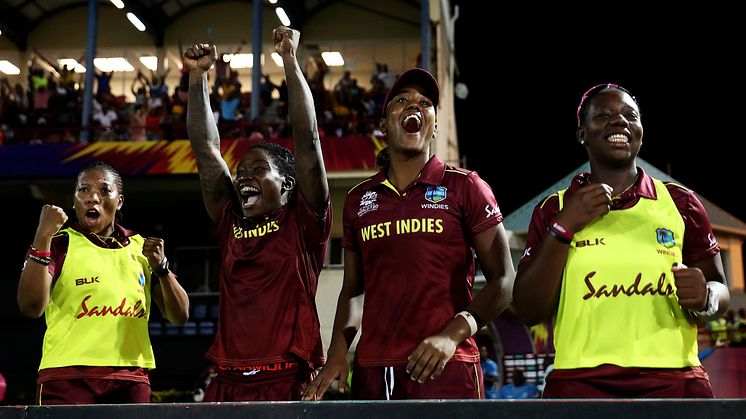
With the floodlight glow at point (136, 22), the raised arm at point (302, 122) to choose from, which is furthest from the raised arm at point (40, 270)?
the floodlight glow at point (136, 22)

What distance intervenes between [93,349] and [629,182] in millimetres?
2744

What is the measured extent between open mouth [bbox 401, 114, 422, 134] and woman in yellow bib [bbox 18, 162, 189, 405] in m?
1.49

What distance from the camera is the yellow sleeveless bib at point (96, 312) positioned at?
435 cm

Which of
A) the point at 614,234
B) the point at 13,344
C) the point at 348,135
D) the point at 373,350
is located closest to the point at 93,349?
the point at 373,350

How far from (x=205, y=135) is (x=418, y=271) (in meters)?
1.63

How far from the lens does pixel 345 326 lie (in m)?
3.65

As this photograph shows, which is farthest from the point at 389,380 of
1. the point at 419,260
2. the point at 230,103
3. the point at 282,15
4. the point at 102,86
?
the point at 102,86

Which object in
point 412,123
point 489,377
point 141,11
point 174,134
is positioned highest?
point 141,11

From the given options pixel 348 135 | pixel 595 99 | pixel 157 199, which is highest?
pixel 348 135

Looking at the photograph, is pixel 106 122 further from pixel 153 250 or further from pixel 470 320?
pixel 470 320

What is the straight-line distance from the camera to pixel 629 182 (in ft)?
11.0

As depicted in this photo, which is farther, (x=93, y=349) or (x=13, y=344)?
(x=13, y=344)

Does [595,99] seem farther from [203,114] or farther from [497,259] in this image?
[203,114]

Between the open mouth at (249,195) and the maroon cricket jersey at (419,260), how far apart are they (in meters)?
0.70
